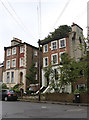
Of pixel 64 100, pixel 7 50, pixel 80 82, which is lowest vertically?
pixel 64 100

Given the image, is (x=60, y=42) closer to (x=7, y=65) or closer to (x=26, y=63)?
(x=26, y=63)

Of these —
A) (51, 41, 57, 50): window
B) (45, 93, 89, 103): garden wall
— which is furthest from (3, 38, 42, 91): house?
(45, 93, 89, 103): garden wall

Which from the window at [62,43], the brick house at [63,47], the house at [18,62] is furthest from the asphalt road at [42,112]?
the house at [18,62]

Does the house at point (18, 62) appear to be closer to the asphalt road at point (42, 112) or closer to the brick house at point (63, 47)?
the brick house at point (63, 47)

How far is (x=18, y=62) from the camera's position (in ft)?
117

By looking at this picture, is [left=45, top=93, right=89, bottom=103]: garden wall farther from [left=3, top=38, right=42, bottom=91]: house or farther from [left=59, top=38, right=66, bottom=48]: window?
[left=3, top=38, right=42, bottom=91]: house

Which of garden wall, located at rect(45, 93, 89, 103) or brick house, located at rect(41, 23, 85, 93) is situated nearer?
garden wall, located at rect(45, 93, 89, 103)

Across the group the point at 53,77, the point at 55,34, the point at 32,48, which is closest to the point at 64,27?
the point at 55,34

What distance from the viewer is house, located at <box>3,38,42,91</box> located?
34.3 metres

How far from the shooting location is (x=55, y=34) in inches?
1695

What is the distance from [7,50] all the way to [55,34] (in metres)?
12.9

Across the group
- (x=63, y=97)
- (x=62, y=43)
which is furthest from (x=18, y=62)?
(x=63, y=97)

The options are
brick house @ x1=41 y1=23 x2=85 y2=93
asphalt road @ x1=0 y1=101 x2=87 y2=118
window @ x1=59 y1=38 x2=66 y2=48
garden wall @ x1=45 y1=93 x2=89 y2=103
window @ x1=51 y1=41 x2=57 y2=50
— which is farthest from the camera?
window @ x1=51 y1=41 x2=57 y2=50

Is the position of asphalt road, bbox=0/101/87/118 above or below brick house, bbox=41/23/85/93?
below
